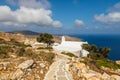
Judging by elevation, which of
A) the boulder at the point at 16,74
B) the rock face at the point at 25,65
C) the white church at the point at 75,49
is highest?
the rock face at the point at 25,65

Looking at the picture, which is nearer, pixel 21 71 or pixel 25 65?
pixel 21 71

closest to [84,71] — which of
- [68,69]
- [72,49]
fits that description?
[68,69]

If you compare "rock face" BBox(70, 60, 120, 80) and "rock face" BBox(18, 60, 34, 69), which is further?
"rock face" BBox(18, 60, 34, 69)

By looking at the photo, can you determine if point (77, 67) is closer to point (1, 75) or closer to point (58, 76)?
point (58, 76)

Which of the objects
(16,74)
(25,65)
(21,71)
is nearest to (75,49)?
(25,65)

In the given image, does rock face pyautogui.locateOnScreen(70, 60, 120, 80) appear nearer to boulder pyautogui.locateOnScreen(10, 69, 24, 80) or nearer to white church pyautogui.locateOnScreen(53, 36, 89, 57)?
boulder pyautogui.locateOnScreen(10, 69, 24, 80)

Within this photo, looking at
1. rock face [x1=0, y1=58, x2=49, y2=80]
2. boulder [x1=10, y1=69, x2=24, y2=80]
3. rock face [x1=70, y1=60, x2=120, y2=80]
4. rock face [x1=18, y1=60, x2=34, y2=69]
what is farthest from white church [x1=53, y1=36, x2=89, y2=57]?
boulder [x1=10, y1=69, x2=24, y2=80]

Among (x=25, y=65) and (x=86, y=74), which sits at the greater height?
(x=25, y=65)

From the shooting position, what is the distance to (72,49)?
56.1 m

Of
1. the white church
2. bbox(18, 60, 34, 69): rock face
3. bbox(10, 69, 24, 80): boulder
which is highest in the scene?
bbox(18, 60, 34, 69): rock face

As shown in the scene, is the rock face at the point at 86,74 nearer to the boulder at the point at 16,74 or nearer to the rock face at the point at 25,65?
the rock face at the point at 25,65

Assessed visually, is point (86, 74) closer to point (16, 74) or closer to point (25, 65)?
point (25, 65)

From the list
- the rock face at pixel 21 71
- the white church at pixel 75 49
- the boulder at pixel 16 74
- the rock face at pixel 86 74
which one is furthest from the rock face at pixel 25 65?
the white church at pixel 75 49

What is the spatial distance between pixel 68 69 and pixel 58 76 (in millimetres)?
4357
